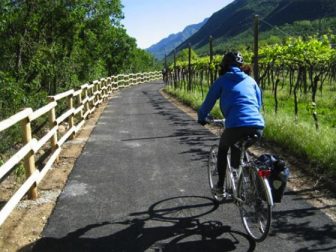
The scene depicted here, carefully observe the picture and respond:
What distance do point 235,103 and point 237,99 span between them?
0.05 metres

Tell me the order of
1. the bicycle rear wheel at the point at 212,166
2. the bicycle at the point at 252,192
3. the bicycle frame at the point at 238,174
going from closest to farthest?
the bicycle at the point at 252,192
the bicycle frame at the point at 238,174
the bicycle rear wheel at the point at 212,166

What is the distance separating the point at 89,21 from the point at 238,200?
2195cm

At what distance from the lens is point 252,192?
16.3 ft

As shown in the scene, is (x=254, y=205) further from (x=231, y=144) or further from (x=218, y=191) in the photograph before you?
(x=218, y=191)

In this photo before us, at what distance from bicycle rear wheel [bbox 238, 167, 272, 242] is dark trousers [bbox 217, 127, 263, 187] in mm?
366

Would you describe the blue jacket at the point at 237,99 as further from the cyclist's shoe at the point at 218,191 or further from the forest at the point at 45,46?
the forest at the point at 45,46

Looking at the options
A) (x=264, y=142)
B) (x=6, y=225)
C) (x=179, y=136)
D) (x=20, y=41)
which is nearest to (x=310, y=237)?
(x=6, y=225)

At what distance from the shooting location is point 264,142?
1054 cm

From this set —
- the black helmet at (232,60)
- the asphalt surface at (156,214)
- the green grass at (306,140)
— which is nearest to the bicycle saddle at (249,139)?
the black helmet at (232,60)

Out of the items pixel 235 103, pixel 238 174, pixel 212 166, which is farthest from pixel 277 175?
pixel 212 166

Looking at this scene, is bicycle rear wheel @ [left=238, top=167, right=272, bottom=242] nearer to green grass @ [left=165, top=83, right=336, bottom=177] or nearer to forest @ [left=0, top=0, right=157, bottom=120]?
green grass @ [left=165, top=83, right=336, bottom=177]

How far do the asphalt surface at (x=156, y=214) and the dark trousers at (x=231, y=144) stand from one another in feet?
1.99

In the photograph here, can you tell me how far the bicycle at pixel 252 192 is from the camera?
4664mm

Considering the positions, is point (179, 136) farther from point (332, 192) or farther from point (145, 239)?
point (145, 239)
